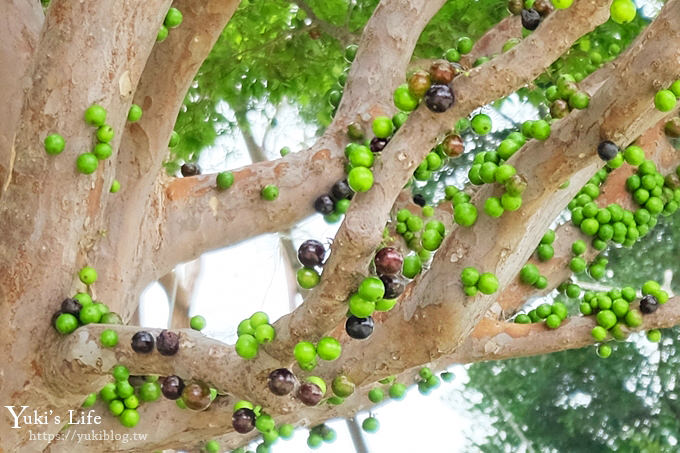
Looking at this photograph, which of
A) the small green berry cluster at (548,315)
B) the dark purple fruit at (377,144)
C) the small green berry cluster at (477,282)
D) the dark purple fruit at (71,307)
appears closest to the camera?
the small green berry cluster at (477,282)

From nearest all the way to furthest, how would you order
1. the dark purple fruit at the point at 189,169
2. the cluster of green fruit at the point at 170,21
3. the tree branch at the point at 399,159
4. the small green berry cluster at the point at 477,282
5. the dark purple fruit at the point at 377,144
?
the tree branch at the point at 399,159
the small green berry cluster at the point at 477,282
the cluster of green fruit at the point at 170,21
the dark purple fruit at the point at 377,144
the dark purple fruit at the point at 189,169

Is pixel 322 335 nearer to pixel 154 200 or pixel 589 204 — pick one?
pixel 154 200

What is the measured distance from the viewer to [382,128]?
2043mm

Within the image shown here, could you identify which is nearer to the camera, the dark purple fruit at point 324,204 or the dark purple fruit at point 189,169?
the dark purple fruit at point 324,204

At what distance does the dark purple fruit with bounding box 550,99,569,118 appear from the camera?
214 cm

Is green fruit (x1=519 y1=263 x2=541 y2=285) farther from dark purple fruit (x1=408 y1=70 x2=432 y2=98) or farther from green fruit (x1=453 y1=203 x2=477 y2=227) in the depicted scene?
dark purple fruit (x1=408 y1=70 x2=432 y2=98)

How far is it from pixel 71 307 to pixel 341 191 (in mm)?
1076

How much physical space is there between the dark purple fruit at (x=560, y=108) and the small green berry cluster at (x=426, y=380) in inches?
50.9

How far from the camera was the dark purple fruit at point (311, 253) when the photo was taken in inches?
72.9

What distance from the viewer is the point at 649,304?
9.03 feet

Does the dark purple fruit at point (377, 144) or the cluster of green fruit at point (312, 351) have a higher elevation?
the dark purple fruit at point (377, 144)

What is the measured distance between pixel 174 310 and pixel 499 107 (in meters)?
2.45

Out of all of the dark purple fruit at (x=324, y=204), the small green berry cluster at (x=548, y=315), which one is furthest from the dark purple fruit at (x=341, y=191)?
the small green berry cluster at (x=548, y=315)

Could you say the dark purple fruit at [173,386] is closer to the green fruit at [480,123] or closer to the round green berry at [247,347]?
the round green berry at [247,347]
